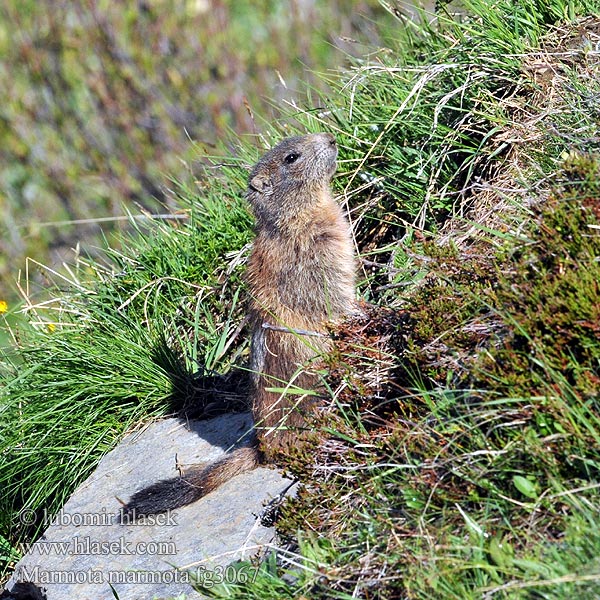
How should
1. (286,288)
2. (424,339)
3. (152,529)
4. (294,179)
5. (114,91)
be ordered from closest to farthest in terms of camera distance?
(424,339) < (152,529) < (286,288) < (294,179) < (114,91)

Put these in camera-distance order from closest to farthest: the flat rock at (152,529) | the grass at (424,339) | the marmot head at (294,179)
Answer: the grass at (424,339) → the flat rock at (152,529) → the marmot head at (294,179)

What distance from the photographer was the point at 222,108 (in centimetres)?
1121

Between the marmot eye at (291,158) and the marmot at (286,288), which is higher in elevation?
the marmot eye at (291,158)

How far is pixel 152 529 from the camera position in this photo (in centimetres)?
445

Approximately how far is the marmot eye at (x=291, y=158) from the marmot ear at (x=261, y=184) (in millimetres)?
149

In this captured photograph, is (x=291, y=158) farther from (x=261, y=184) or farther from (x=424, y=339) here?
(x=424, y=339)

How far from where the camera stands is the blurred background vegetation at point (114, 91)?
10.7 metres

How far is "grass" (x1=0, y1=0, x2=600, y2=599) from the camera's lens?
118 inches

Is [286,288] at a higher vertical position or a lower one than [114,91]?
higher

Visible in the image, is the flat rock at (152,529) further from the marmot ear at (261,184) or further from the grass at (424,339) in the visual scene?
the marmot ear at (261,184)

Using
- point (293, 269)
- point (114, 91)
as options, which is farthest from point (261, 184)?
point (114, 91)

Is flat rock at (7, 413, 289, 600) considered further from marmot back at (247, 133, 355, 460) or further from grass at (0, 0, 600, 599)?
marmot back at (247, 133, 355, 460)

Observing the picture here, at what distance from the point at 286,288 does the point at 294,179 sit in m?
0.73

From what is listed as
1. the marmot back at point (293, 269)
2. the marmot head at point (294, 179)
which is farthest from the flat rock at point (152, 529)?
the marmot head at point (294, 179)
